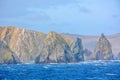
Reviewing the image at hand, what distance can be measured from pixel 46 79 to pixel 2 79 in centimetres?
942

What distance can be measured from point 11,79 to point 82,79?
14865 mm

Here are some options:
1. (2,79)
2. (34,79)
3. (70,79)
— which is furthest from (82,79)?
(2,79)

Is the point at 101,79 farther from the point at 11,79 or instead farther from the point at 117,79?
the point at 11,79

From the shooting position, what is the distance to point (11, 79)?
357 feet

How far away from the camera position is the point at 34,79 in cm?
10931

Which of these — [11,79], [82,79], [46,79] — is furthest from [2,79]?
[82,79]

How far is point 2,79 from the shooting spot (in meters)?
107

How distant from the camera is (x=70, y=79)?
110 m

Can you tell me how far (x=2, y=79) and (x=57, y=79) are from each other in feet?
37.7

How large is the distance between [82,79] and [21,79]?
41.9ft

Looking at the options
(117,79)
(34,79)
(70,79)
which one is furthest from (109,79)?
(34,79)

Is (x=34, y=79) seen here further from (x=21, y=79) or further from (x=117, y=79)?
(x=117, y=79)

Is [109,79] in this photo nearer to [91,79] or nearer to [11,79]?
[91,79]

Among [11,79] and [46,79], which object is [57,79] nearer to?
[46,79]
